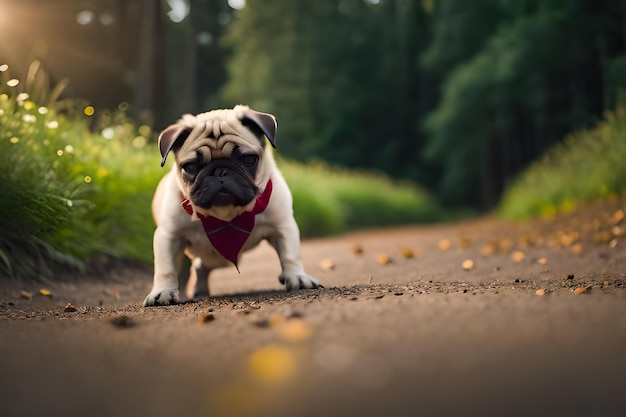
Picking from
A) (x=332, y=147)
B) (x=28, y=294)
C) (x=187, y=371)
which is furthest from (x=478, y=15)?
(x=187, y=371)

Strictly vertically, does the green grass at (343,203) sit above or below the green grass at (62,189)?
above

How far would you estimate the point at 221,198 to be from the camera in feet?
11.7

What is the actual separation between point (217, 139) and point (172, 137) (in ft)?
0.86

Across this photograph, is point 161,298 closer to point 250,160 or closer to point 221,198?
point 221,198

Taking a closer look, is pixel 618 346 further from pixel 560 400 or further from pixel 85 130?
pixel 85 130

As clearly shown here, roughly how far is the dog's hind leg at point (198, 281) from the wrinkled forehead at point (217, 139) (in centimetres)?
118

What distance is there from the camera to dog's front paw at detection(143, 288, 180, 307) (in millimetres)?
3768

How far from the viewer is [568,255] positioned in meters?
5.87

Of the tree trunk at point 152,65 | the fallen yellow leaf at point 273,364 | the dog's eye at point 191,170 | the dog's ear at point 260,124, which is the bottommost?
the fallen yellow leaf at point 273,364

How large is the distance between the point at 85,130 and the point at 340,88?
27816 mm

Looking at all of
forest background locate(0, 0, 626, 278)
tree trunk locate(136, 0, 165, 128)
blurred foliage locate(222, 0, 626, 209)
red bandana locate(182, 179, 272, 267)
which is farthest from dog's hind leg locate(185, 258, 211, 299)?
tree trunk locate(136, 0, 165, 128)

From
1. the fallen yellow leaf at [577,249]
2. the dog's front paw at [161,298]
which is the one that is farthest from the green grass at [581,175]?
the dog's front paw at [161,298]

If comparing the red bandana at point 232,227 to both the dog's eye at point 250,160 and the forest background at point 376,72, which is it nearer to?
the dog's eye at point 250,160

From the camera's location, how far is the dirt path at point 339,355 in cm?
172
